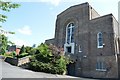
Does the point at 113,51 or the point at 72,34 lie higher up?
the point at 72,34

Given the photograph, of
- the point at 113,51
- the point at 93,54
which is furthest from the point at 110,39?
the point at 93,54

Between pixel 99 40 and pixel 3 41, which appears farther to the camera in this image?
pixel 99 40

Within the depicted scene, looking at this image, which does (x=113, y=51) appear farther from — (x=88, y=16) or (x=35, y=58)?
(x=35, y=58)

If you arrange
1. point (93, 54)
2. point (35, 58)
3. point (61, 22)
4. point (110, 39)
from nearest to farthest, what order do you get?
point (35, 58) < point (110, 39) < point (93, 54) < point (61, 22)

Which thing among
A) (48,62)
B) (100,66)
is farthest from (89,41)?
(48,62)

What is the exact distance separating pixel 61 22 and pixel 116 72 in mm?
15533

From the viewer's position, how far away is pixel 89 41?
2662 centimetres

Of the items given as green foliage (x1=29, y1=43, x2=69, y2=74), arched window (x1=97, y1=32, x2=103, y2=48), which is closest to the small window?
arched window (x1=97, y1=32, x2=103, y2=48)

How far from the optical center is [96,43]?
25.6 m

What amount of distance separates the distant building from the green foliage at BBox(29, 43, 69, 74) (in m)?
3.71

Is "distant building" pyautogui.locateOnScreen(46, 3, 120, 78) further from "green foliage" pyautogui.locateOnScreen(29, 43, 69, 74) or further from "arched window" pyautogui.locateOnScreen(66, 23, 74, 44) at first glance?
"green foliage" pyautogui.locateOnScreen(29, 43, 69, 74)

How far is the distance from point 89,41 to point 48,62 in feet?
29.0

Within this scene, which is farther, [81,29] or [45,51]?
[81,29]

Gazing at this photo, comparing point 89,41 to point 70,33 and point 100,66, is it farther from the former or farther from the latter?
point 70,33
